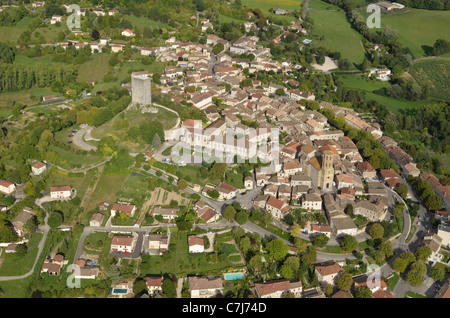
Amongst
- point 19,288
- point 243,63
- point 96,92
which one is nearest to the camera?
point 19,288

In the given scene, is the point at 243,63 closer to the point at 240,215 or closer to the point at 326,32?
the point at 326,32

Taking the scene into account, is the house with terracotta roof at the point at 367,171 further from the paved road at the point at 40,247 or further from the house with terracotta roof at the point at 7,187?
the house with terracotta roof at the point at 7,187

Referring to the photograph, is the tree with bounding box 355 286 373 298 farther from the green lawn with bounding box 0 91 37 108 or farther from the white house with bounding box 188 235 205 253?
the green lawn with bounding box 0 91 37 108

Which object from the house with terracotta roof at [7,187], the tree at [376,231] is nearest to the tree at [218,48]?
the house with terracotta roof at [7,187]

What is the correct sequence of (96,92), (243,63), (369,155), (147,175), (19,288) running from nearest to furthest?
(19,288), (147,175), (369,155), (96,92), (243,63)

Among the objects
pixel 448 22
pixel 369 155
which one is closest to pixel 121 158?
pixel 369 155

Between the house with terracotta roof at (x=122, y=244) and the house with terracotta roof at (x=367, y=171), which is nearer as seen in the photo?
the house with terracotta roof at (x=122, y=244)

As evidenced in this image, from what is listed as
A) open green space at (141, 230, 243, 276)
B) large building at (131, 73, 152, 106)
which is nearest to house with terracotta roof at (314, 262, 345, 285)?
open green space at (141, 230, 243, 276)
